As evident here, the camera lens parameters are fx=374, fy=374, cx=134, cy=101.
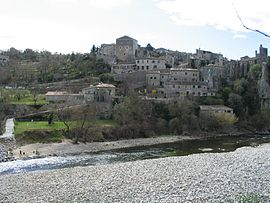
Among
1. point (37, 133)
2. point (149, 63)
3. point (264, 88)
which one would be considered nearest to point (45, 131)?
point (37, 133)

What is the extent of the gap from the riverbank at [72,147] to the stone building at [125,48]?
37264 mm

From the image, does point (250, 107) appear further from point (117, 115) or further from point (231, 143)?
point (117, 115)

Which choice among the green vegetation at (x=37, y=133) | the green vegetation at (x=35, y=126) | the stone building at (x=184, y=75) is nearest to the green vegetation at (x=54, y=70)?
the stone building at (x=184, y=75)

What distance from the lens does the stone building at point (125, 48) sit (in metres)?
82.0

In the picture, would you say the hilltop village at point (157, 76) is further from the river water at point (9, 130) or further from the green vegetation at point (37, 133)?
the green vegetation at point (37, 133)

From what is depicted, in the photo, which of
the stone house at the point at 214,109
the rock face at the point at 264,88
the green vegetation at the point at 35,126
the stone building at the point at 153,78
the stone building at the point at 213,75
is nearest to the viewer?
the green vegetation at the point at 35,126

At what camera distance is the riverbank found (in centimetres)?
3716

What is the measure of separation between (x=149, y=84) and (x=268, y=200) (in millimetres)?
50130

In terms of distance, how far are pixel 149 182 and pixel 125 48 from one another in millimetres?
61425

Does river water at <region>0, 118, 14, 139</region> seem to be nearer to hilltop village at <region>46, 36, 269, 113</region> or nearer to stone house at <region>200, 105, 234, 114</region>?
hilltop village at <region>46, 36, 269, 113</region>

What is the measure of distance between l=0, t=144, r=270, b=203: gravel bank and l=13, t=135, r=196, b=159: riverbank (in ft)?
31.7

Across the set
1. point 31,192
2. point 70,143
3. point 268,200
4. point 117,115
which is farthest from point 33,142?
point 268,200

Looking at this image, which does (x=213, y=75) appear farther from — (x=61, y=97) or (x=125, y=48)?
(x=61, y=97)

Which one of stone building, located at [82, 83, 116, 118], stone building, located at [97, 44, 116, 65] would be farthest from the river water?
stone building, located at [97, 44, 116, 65]
